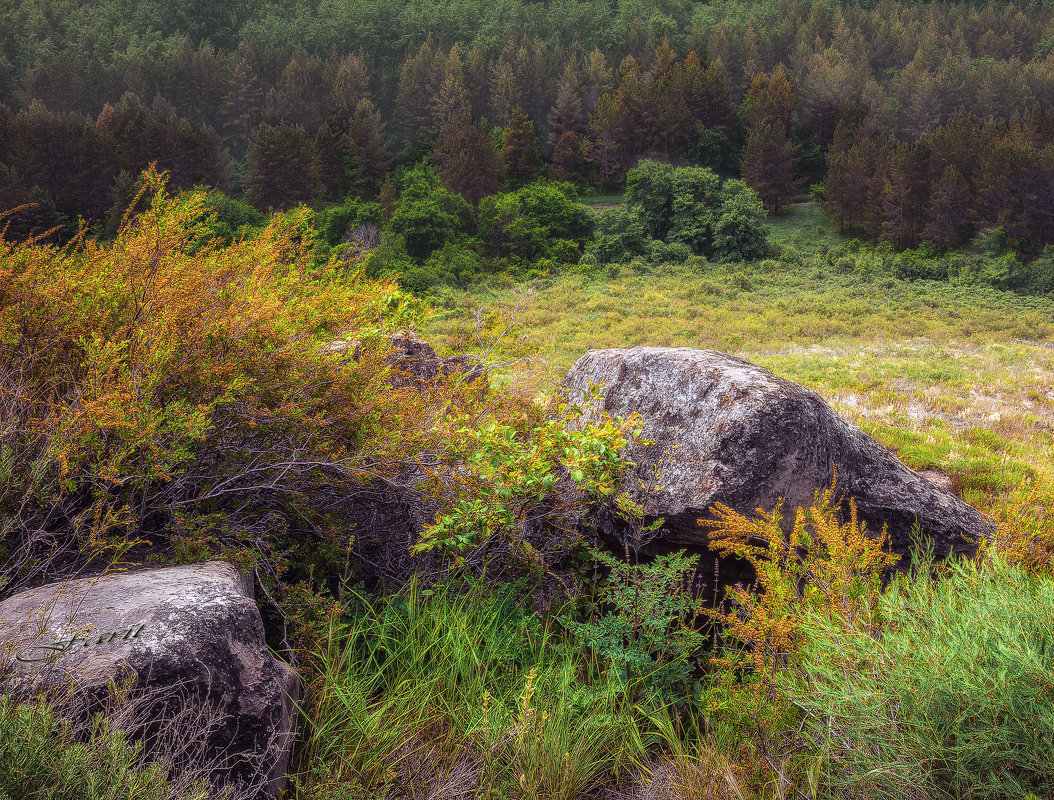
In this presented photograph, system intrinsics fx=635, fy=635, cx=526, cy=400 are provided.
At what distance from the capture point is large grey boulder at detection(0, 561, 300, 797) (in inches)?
73.4

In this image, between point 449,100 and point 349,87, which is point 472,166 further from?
point 349,87

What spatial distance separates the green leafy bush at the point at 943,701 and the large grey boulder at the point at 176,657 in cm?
177

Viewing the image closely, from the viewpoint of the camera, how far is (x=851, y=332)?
2462 centimetres

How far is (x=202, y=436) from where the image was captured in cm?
264

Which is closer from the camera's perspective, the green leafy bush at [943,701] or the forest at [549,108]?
the green leafy bush at [943,701]

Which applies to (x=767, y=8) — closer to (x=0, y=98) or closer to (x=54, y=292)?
Result: (x=0, y=98)

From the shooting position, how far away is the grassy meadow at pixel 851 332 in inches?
305

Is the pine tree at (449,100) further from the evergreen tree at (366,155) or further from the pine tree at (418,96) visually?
the evergreen tree at (366,155)

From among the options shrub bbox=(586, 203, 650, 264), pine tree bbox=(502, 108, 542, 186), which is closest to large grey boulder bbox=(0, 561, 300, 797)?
shrub bbox=(586, 203, 650, 264)

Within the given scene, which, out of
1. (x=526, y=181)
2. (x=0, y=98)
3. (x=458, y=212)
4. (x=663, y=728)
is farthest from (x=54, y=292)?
(x=0, y=98)

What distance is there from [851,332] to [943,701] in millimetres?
25713

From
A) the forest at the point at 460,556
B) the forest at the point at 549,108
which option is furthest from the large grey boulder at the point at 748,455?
the forest at the point at 549,108

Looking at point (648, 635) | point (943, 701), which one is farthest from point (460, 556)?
point (943, 701)

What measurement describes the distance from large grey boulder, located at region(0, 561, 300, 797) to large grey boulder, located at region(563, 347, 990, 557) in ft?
7.14
